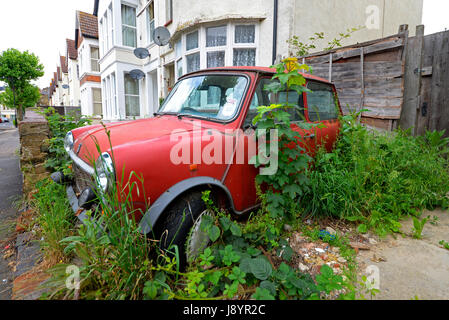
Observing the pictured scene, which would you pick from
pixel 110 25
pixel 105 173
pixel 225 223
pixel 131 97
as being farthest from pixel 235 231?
pixel 110 25

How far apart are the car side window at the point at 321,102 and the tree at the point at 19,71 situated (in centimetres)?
3122

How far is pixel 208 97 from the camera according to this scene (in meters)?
2.85

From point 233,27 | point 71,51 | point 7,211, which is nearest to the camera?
point 7,211

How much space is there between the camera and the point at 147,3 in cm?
1141

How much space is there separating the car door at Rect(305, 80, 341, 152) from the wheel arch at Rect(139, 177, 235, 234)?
167cm

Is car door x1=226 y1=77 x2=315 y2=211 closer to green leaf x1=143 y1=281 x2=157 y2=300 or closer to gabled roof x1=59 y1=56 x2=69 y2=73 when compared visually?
green leaf x1=143 y1=281 x2=157 y2=300

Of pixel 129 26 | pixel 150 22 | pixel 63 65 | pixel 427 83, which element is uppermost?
pixel 63 65

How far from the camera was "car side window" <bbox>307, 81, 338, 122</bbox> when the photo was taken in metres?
3.22

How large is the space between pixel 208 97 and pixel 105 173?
151 centimetres

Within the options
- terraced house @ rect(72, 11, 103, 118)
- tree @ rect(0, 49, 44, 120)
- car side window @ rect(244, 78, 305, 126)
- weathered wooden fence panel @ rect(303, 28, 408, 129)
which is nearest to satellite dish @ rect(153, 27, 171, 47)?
weathered wooden fence panel @ rect(303, 28, 408, 129)

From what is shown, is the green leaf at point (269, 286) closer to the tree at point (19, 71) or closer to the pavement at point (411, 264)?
the pavement at point (411, 264)

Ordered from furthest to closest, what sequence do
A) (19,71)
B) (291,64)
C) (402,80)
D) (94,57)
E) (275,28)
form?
(19,71), (94,57), (275,28), (402,80), (291,64)

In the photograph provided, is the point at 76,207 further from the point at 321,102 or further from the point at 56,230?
the point at 321,102
